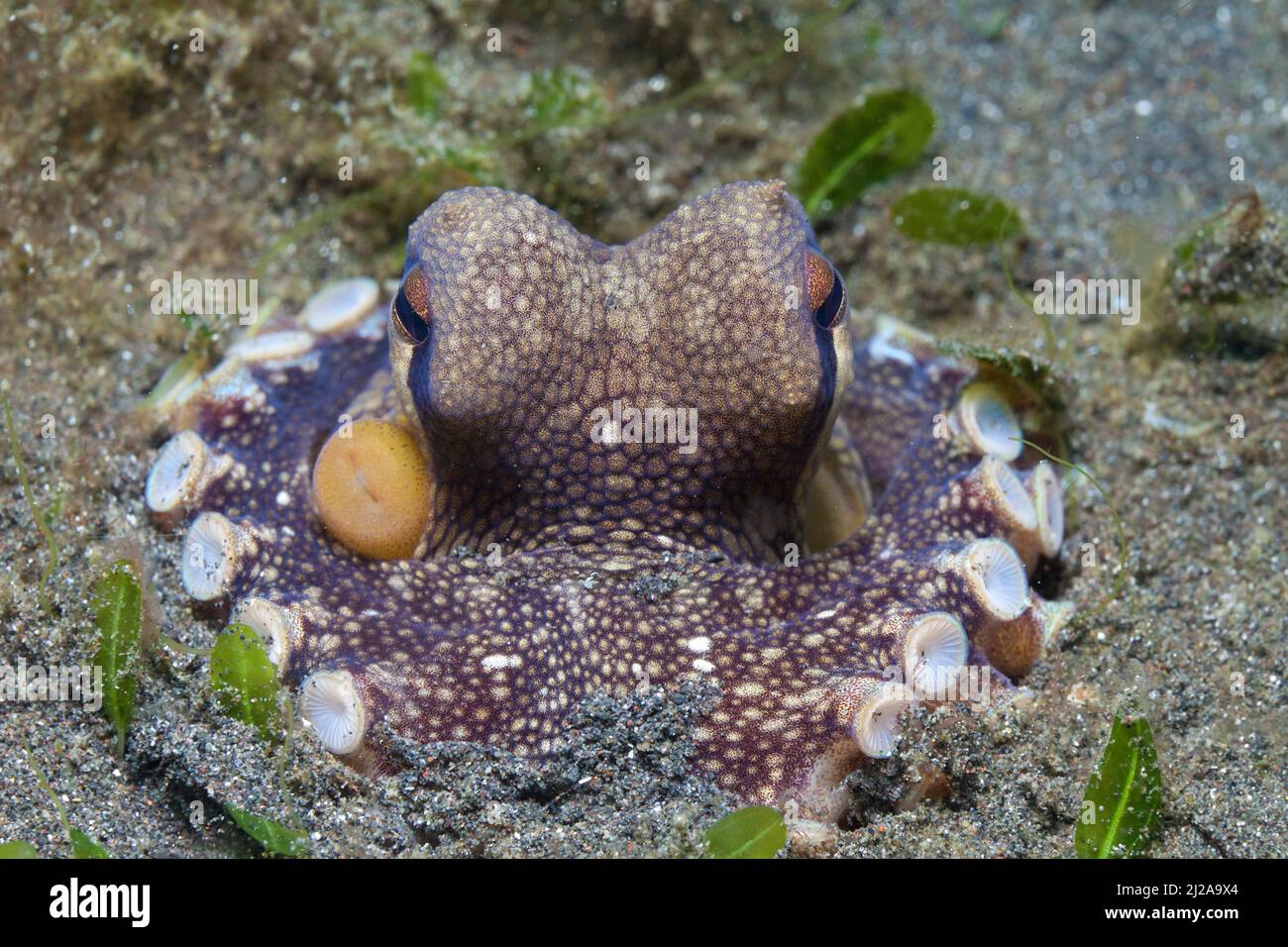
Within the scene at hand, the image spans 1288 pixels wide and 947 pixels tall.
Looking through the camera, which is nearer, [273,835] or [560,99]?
[273,835]

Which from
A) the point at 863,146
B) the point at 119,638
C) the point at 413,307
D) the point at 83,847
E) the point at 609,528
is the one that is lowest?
the point at 83,847

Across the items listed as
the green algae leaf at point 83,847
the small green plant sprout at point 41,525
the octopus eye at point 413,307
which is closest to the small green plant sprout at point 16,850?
the green algae leaf at point 83,847

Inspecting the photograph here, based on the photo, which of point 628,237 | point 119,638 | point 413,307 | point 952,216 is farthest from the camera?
point 628,237

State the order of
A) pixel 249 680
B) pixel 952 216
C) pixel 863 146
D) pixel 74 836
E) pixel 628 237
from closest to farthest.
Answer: pixel 74 836 → pixel 249 680 → pixel 952 216 → pixel 863 146 → pixel 628 237

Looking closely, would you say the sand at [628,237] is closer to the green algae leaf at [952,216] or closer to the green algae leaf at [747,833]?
the green algae leaf at [747,833]

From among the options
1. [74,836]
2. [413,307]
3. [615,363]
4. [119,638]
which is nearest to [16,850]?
[74,836]

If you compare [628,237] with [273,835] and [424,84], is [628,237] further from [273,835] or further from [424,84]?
[273,835]
